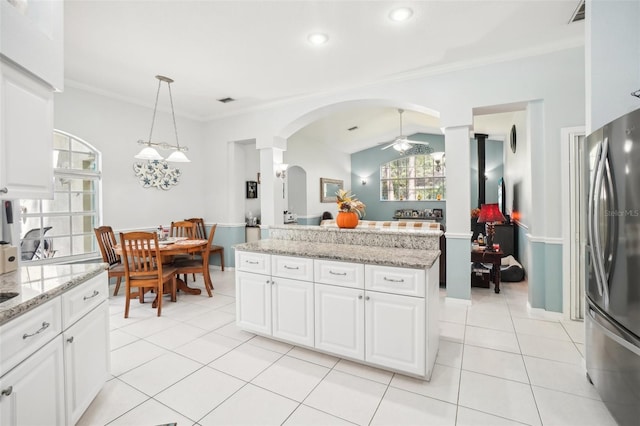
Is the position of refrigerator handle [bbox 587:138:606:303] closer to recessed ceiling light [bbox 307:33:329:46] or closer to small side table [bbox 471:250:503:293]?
small side table [bbox 471:250:503:293]

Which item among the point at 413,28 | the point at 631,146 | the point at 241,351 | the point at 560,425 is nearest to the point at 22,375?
the point at 241,351

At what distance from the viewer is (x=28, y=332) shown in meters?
1.30

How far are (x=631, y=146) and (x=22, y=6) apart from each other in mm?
3369

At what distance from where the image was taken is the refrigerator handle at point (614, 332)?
1506mm

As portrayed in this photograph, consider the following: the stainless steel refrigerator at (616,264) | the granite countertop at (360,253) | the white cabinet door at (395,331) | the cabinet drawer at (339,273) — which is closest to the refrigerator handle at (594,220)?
the stainless steel refrigerator at (616,264)

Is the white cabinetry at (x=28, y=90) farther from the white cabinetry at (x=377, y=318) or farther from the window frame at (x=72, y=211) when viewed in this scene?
the window frame at (x=72, y=211)

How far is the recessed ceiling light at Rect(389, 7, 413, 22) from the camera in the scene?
2.60 metres

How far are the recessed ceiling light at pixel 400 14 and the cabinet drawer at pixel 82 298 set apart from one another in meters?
3.07

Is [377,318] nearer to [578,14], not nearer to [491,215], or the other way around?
[491,215]

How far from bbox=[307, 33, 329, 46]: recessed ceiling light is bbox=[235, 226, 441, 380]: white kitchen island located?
6.36 ft

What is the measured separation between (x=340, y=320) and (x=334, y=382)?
42cm

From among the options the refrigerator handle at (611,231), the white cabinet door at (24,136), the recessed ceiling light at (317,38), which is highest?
the recessed ceiling light at (317,38)

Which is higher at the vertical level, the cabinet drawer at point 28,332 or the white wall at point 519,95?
the white wall at point 519,95

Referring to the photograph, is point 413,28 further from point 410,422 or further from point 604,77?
point 410,422
